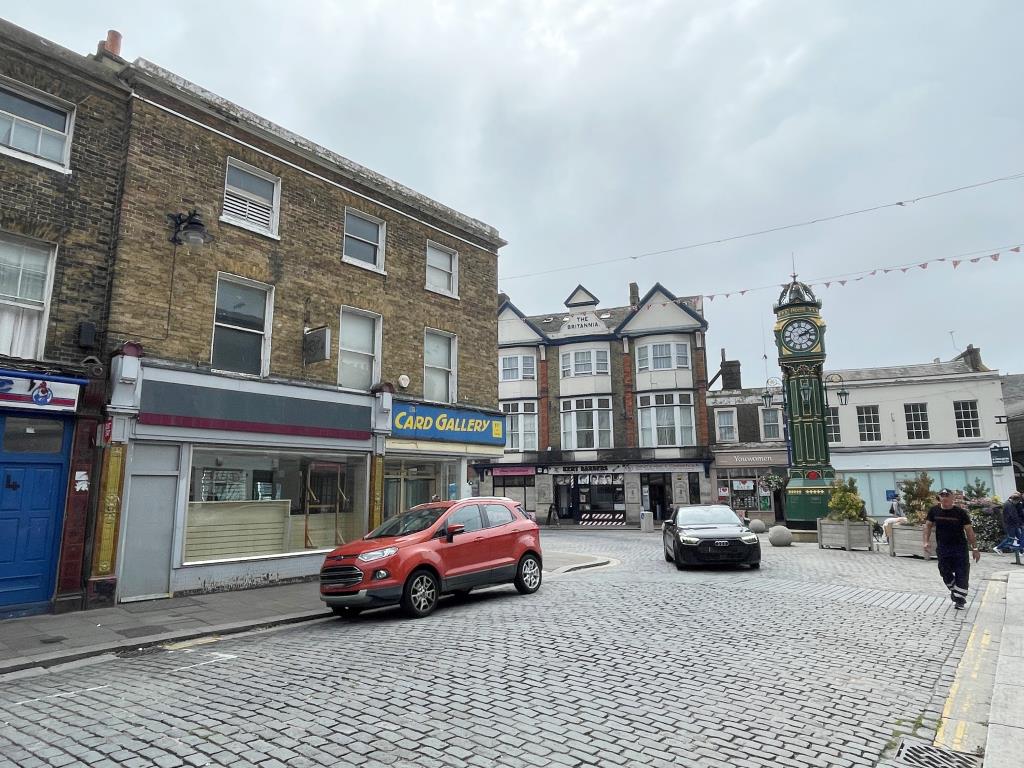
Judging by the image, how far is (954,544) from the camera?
898 centimetres

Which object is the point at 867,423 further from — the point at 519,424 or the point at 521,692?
the point at 521,692

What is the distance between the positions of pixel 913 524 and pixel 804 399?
26.4ft

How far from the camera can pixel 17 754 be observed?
420cm

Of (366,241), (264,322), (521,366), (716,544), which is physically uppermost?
(521,366)

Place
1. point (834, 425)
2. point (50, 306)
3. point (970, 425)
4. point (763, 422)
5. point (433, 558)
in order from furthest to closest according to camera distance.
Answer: point (763, 422) → point (834, 425) → point (970, 425) → point (50, 306) → point (433, 558)

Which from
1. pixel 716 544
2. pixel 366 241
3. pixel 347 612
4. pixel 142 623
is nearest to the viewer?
pixel 142 623

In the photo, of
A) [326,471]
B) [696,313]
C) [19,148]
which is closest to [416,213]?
[326,471]

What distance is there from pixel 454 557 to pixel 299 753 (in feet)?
18.2

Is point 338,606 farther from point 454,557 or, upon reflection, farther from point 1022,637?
point 1022,637

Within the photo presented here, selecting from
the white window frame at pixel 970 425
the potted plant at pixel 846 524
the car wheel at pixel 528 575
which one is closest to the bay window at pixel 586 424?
the potted plant at pixel 846 524

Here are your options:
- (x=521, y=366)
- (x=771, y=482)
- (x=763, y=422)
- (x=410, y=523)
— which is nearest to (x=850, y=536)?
(x=410, y=523)

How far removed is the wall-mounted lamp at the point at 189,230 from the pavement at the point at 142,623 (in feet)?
19.6

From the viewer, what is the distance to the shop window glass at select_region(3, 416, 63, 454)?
9.23 metres

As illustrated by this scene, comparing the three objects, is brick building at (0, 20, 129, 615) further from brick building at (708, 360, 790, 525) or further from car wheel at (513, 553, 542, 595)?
brick building at (708, 360, 790, 525)
